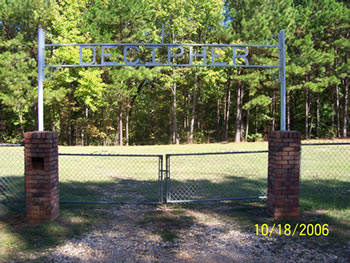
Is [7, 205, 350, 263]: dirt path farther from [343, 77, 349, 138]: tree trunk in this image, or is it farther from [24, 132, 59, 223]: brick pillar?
[343, 77, 349, 138]: tree trunk

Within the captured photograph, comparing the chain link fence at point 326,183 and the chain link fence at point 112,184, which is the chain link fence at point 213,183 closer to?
the chain link fence at point 112,184

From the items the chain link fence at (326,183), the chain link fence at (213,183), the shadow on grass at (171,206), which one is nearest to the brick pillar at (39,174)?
the shadow on grass at (171,206)

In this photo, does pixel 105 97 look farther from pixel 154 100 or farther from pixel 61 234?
pixel 61 234

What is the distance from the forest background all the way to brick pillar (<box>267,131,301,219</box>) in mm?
18179

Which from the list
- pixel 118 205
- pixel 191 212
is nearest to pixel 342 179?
pixel 191 212

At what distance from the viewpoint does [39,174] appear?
15.8ft

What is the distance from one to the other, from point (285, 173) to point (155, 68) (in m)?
21.2

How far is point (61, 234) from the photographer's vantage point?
176 inches

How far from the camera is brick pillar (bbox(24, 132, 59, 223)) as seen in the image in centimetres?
480

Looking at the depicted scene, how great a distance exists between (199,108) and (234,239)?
30.5 m

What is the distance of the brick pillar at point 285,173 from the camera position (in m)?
4.98

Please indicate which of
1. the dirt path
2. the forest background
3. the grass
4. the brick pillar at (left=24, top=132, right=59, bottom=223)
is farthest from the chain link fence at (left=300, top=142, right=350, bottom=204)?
the forest background

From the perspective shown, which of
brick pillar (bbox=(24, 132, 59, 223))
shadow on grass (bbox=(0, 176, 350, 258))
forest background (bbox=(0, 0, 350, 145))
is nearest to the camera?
shadow on grass (bbox=(0, 176, 350, 258))

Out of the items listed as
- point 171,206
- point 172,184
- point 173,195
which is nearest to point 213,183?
point 172,184
